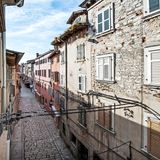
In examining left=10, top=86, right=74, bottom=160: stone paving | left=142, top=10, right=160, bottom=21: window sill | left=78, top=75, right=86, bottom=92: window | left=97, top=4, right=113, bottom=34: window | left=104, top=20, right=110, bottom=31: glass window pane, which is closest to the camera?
left=142, top=10, right=160, bottom=21: window sill

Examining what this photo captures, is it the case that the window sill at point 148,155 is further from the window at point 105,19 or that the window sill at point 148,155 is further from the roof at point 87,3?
the roof at point 87,3

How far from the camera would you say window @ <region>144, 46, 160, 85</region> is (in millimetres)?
10484

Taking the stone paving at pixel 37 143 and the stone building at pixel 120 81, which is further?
the stone paving at pixel 37 143

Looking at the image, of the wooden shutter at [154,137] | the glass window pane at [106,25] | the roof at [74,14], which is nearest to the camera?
the wooden shutter at [154,137]

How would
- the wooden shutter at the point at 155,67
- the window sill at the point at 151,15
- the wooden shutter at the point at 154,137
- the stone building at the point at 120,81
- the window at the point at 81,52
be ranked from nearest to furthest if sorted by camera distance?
1. the window sill at the point at 151,15
2. the wooden shutter at the point at 155,67
3. the wooden shutter at the point at 154,137
4. the stone building at the point at 120,81
5. the window at the point at 81,52

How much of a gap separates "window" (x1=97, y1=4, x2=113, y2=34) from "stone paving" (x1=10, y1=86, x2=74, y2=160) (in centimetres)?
1197

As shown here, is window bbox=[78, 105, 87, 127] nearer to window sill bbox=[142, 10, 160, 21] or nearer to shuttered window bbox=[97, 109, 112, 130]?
shuttered window bbox=[97, 109, 112, 130]

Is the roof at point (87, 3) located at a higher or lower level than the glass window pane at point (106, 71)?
higher

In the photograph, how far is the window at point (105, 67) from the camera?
14.5 meters

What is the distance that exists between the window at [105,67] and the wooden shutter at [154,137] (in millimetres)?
4096

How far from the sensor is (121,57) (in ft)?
44.3

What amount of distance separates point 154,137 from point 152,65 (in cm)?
303

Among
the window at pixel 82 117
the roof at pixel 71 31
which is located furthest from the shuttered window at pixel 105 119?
the roof at pixel 71 31

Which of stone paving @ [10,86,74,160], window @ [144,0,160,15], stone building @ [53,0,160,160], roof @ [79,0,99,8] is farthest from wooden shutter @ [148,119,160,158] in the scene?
stone paving @ [10,86,74,160]
